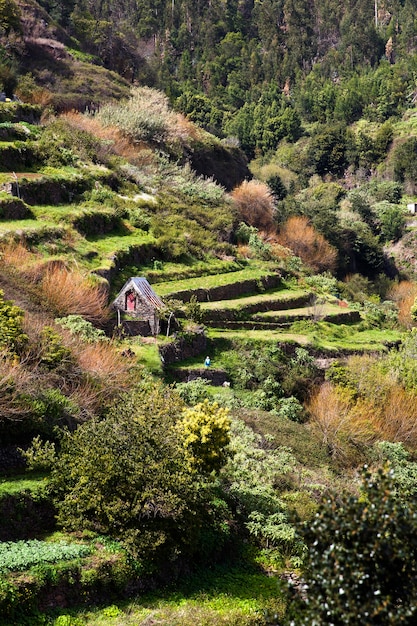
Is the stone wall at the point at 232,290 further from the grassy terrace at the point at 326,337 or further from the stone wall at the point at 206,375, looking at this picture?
the stone wall at the point at 206,375

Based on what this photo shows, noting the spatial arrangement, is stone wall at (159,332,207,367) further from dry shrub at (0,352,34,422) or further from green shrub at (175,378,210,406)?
dry shrub at (0,352,34,422)

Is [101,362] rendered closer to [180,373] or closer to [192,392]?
[192,392]

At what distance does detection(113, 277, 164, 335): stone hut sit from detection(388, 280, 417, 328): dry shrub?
20.0m

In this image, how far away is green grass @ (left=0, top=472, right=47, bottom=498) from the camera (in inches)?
632

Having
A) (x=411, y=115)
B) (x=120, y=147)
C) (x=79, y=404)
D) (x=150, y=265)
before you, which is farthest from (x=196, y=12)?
(x=79, y=404)

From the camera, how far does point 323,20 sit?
411 ft

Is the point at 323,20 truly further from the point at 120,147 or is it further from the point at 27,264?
the point at 27,264

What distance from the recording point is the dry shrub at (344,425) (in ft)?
82.8

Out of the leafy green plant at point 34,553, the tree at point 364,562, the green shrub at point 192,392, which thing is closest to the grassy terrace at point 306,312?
the green shrub at point 192,392

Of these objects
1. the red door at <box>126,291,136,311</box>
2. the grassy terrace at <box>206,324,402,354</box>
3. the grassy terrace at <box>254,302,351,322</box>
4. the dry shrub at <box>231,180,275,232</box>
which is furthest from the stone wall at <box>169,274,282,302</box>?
the dry shrub at <box>231,180,275,232</box>

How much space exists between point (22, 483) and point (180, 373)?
37.5 feet

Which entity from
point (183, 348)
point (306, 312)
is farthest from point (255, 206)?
point (183, 348)

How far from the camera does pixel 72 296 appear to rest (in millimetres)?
26000

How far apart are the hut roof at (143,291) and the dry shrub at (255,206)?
23137mm
